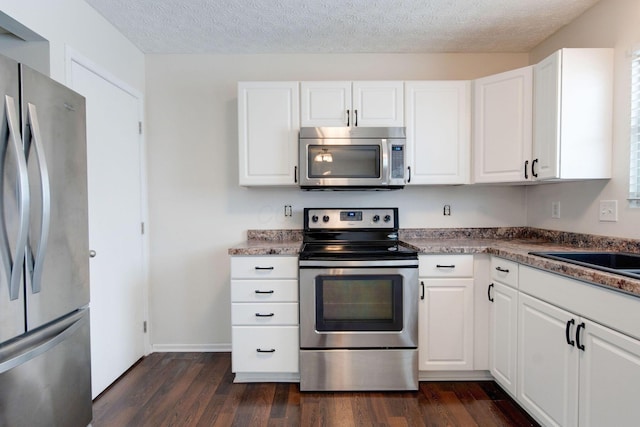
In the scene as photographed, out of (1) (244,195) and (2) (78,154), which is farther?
(1) (244,195)

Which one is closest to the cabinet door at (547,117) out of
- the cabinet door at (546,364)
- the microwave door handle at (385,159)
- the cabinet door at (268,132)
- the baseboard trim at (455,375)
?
the cabinet door at (546,364)

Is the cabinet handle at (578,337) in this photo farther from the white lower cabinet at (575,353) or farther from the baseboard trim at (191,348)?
the baseboard trim at (191,348)

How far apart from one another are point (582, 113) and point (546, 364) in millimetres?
1439

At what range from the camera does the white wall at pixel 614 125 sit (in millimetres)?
1792

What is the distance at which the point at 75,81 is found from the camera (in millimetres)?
1864

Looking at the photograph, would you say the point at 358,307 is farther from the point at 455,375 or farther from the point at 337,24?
the point at 337,24

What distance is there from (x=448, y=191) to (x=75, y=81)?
2.69 m

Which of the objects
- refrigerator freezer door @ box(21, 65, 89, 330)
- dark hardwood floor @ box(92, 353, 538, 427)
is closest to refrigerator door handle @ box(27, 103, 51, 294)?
refrigerator freezer door @ box(21, 65, 89, 330)

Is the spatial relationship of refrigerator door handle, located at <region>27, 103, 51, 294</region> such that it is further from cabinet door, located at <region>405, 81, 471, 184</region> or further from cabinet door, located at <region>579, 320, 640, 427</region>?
cabinet door, located at <region>579, 320, 640, 427</region>

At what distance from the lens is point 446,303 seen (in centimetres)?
211

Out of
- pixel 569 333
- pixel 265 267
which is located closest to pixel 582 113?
pixel 569 333

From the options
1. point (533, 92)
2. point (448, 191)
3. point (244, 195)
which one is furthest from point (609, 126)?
point (244, 195)

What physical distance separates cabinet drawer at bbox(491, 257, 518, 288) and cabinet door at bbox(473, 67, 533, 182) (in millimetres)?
595

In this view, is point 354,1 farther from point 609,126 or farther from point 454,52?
point 609,126
